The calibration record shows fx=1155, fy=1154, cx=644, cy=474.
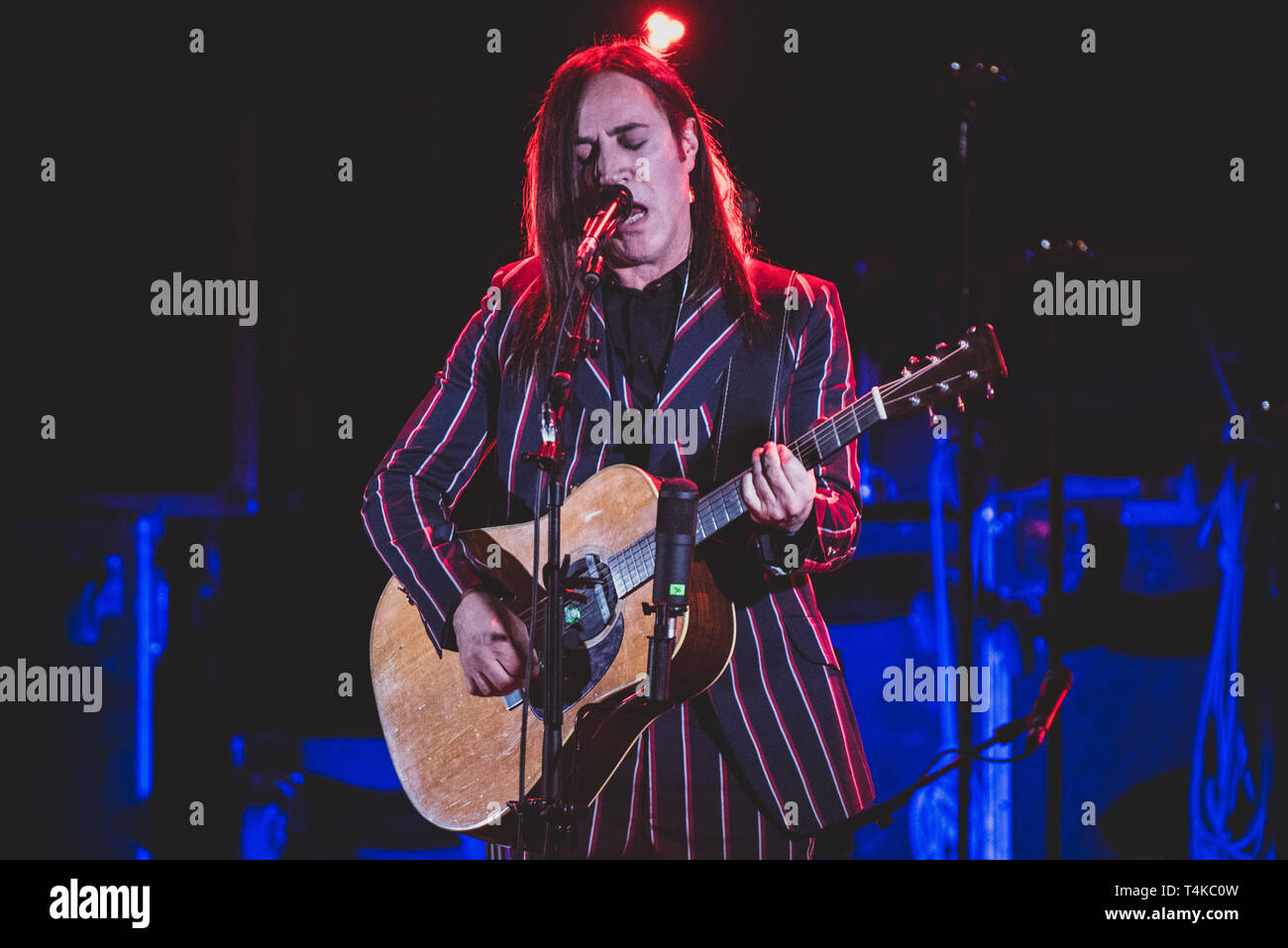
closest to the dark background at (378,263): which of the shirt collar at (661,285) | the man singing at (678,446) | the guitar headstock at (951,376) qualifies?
the man singing at (678,446)

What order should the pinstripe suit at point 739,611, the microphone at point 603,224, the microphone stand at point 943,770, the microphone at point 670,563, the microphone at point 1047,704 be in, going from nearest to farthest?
the microphone at point 670,563 → the microphone at point 603,224 → the pinstripe suit at point 739,611 → the microphone stand at point 943,770 → the microphone at point 1047,704

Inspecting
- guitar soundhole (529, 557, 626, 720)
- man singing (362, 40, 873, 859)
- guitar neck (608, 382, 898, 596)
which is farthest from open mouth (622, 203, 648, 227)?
guitar soundhole (529, 557, 626, 720)

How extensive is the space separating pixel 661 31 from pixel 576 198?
628 millimetres

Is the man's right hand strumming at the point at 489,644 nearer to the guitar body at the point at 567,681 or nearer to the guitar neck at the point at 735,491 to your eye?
the guitar body at the point at 567,681

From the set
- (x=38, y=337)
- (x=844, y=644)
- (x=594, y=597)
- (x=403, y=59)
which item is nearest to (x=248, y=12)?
(x=403, y=59)

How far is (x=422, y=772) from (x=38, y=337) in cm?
190

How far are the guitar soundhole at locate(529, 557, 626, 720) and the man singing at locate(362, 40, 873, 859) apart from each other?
165 millimetres

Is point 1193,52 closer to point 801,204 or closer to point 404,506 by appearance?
point 801,204

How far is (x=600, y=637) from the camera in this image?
2.68m

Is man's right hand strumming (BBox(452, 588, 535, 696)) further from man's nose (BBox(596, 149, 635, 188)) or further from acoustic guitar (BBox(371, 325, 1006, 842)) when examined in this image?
man's nose (BBox(596, 149, 635, 188))

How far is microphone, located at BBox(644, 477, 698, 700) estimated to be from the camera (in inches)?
86.9

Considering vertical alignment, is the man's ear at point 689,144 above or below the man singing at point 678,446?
above

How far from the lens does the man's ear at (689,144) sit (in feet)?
10.2

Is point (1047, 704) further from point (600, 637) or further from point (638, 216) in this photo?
point (638, 216)
